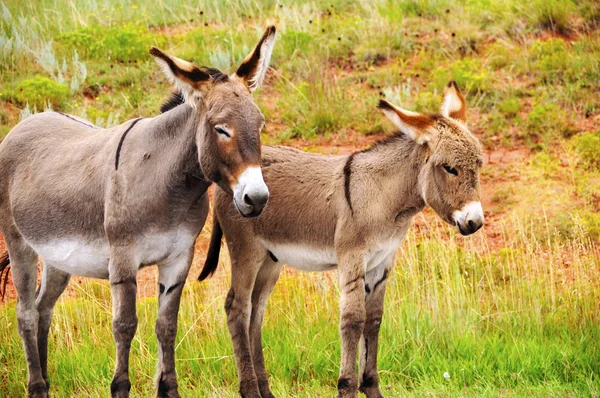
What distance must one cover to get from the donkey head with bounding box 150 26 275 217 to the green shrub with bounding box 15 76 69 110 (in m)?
7.31

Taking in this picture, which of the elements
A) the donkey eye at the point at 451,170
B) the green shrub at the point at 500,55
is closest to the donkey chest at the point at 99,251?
the donkey eye at the point at 451,170

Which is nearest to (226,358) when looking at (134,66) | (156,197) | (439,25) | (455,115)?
(156,197)

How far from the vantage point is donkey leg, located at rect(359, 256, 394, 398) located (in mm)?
6074

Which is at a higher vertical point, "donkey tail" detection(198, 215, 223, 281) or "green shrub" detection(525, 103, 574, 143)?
"donkey tail" detection(198, 215, 223, 281)

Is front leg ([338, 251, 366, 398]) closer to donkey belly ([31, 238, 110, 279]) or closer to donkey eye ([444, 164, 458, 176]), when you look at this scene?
donkey eye ([444, 164, 458, 176])

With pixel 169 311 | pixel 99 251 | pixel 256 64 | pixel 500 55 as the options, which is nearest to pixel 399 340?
pixel 169 311

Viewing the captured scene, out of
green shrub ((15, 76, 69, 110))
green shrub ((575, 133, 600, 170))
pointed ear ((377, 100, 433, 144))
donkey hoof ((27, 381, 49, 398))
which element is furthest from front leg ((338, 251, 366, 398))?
green shrub ((15, 76, 69, 110))

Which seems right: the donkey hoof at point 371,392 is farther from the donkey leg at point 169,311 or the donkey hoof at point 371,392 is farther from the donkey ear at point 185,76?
the donkey ear at point 185,76

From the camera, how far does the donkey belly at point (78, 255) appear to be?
566 cm

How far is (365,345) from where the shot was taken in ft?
20.1

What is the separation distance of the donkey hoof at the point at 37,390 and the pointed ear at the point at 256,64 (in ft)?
8.58

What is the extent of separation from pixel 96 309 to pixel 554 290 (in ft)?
13.0

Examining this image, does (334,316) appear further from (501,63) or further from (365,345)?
(501,63)

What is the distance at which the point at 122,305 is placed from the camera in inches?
214
